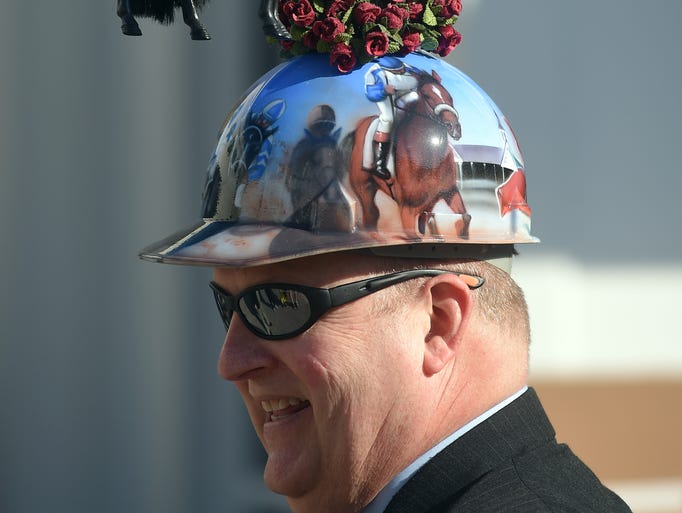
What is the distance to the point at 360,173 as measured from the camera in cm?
211

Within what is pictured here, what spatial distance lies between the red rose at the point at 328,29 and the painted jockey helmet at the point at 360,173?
1.8 inches

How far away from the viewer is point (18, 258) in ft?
16.6

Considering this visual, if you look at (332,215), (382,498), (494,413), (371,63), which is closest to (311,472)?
(382,498)

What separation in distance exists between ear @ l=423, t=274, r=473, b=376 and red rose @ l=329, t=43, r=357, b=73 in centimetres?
46

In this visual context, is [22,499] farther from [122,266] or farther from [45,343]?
[122,266]

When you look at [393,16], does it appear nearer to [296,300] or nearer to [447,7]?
[447,7]

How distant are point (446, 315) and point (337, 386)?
0.25 meters

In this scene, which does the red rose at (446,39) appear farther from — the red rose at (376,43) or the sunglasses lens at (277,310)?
the sunglasses lens at (277,310)

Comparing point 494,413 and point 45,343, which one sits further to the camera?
point 45,343

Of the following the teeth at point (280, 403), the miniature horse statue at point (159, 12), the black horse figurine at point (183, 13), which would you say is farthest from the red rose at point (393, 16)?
the teeth at point (280, 403)

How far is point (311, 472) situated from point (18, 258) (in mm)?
3215

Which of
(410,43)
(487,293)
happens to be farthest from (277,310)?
(410,43)

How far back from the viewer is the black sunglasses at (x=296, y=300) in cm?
213

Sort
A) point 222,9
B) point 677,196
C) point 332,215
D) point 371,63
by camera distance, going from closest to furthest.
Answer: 1. point 332,215
2. point 371,63
3. point 677,196
4. point 222,9
